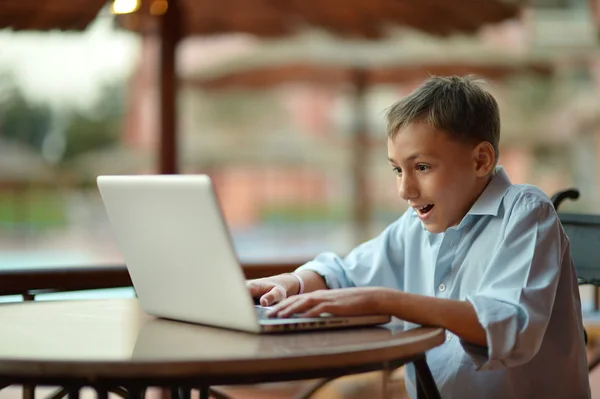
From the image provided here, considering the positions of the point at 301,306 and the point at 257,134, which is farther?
the point at 257,134

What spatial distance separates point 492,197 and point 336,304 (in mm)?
381

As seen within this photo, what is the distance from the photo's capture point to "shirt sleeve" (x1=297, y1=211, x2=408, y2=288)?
69.3 inches

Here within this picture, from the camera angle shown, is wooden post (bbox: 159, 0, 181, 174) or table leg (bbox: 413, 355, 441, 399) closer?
table leg (bbox: 413, 355, 441, 399)

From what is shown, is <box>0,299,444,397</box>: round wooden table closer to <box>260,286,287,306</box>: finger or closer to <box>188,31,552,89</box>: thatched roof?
<box>260,286,287,306</box>: finger

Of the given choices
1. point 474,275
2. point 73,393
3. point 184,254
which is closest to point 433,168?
point 474,275

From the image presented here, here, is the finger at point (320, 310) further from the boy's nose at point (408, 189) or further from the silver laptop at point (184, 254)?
the boy's nose at point (408, 189)

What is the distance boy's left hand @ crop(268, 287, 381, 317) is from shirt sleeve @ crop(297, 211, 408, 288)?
1.29ft

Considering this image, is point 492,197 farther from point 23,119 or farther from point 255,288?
point 23,119

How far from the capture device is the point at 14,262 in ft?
34.5

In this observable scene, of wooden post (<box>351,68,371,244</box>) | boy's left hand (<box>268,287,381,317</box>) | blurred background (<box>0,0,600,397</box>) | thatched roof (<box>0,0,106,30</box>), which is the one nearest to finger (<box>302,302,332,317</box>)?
boy's left hand (<box>268,287,381,317</box>)

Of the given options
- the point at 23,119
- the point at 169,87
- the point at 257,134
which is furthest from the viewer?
the point at 23,119

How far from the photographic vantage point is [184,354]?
113 cm

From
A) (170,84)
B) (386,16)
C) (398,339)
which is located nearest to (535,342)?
(398,339)

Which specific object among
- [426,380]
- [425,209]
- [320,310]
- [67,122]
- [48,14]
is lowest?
[67,122]
